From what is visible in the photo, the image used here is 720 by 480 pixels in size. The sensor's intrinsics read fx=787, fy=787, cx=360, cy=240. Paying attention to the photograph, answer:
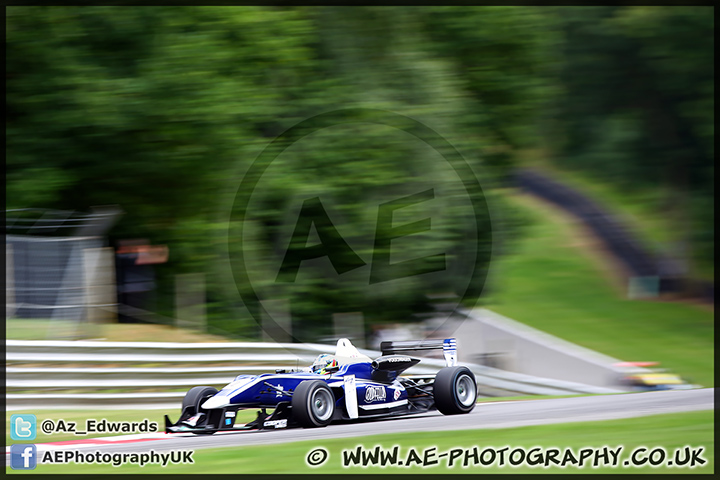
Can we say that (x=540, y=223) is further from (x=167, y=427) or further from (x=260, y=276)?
(x=167, y=427)

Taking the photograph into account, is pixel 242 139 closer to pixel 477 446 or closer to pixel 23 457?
pixel 23 457

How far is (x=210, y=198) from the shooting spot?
1127 centimetres

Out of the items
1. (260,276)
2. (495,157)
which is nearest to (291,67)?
(260,276)

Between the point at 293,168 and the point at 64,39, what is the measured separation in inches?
136

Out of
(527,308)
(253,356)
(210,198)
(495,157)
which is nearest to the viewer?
(253,356)

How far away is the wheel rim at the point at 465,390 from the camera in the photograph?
6859 millimetres

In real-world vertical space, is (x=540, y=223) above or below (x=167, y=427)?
above

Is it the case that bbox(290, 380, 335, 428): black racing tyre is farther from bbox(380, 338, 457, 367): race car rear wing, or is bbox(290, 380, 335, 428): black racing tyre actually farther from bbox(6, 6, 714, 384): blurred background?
bbox(6, 6, 714, 384): blurred background

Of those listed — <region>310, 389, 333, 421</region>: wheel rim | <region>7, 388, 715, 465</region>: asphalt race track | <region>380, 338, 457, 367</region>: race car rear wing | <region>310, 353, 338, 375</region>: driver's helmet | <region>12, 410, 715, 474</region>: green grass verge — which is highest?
<region>380, 338, 457, 367</region>: race car rear wing

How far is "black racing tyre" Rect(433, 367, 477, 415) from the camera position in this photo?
6699 millimetres

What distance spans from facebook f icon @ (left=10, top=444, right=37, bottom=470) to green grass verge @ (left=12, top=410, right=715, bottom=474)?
84 mm

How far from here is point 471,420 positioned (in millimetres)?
6559

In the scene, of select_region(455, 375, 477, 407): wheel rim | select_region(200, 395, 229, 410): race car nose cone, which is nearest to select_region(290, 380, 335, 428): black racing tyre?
select_region(200, 395, 229, 410): race car nose cone

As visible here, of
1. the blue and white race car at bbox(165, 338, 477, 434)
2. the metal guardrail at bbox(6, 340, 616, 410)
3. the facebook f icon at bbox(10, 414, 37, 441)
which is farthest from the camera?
the metal guardrail at bbox(6, 340, 616, 410)
